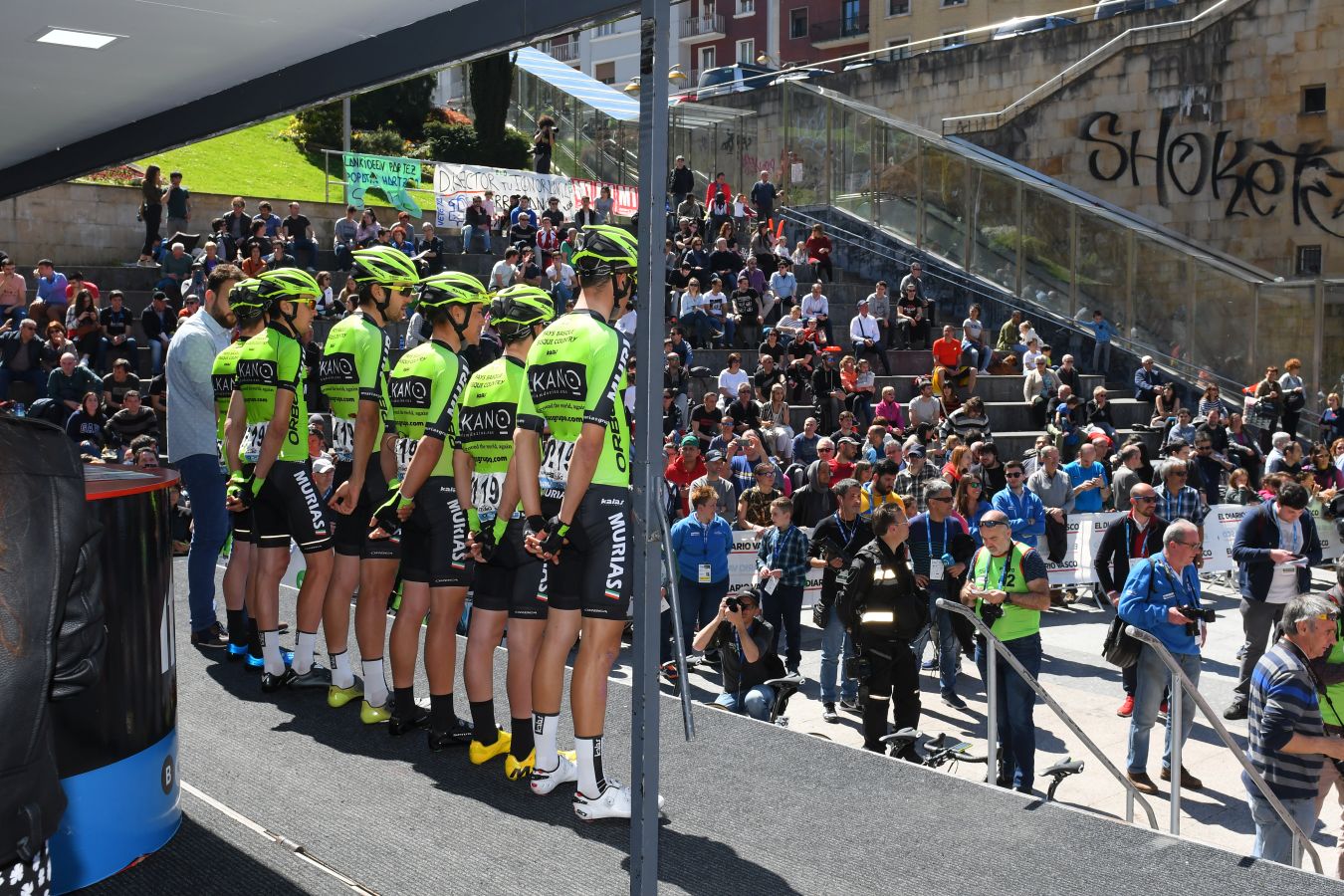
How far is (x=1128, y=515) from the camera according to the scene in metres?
10.7

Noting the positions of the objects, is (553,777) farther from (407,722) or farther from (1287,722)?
(1287,722)

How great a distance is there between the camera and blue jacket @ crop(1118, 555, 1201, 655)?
8.44 metres

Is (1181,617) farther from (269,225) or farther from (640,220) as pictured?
(269,225)

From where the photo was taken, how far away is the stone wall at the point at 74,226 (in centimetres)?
1981

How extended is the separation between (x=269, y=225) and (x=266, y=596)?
1477 centimetres

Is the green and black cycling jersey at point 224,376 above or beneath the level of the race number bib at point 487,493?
above

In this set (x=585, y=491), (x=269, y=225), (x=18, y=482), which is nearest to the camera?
(x=18, y=482)

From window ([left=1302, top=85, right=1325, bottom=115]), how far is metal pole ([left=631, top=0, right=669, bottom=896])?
84.9 ft

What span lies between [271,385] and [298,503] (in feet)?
1.87

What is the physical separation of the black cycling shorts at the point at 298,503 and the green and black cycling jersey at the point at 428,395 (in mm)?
720

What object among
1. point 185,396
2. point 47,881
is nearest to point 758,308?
point 185,396

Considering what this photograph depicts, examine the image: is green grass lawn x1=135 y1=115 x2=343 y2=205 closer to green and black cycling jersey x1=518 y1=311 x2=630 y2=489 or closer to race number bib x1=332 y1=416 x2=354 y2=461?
race number bib x1=332 y1=416 x2=354 y2=461

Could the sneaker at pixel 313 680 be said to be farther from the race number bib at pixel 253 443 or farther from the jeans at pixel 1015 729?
the jeans at pixel 1015 729

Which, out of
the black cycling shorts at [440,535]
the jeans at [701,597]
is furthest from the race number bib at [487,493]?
the jeans at [701,597]
